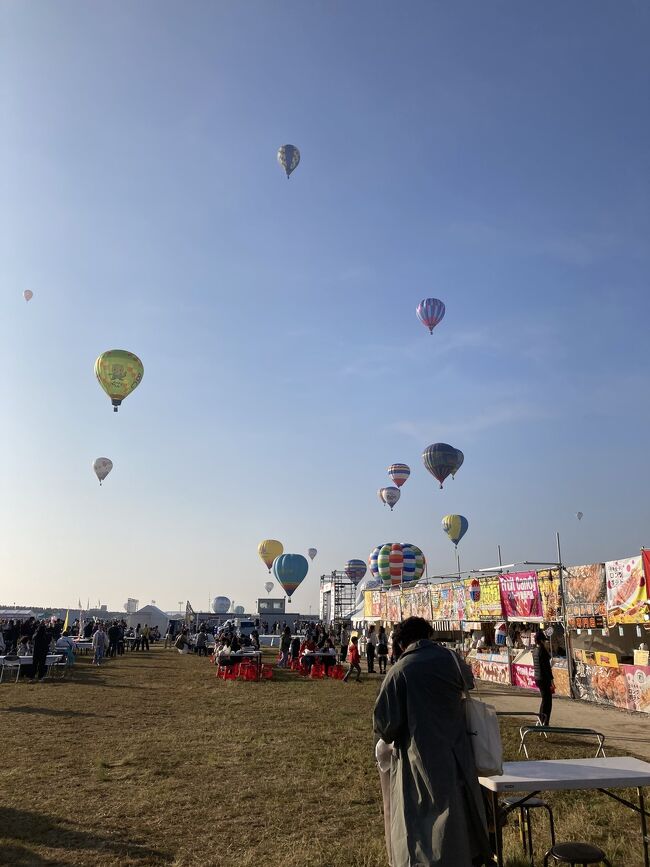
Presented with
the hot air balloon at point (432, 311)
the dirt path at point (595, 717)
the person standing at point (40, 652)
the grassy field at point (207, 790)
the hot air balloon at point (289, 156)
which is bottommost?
the dirt path at point (595, 717)

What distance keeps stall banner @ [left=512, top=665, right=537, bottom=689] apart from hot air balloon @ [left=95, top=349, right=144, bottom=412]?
2143 centimetres

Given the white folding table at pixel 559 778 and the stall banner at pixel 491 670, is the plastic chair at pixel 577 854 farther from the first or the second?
the stall banner at pixel 491 670

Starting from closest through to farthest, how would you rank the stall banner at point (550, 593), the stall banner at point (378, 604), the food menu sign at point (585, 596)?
1. the food menu sign at point (585, 596)
2. the stall banner at point (550, 593)
3. the stall banner at point (378, 604)

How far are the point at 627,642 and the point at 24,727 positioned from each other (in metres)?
16.8

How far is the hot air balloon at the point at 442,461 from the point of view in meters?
43.4

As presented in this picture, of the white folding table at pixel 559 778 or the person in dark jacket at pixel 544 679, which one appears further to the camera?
the person in dark jacket at pixel 544 679

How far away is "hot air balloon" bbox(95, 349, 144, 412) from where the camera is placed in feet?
102

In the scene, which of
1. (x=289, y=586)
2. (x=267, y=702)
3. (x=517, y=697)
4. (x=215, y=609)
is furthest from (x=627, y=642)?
(x=215, y=609)

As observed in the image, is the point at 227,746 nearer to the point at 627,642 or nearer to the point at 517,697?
the point at 517,697

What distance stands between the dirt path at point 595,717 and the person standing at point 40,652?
14.0 m

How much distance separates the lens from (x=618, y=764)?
15.0 ft

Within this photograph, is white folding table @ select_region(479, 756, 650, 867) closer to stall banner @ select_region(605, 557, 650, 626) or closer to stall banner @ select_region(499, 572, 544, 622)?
stall banner @ select_region(605, 557, 650, 626)

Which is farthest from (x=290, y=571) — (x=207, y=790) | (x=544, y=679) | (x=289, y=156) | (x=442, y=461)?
(x=207, y=790)

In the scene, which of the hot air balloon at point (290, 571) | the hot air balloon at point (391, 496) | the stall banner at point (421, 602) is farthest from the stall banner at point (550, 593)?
the hot air balloon at point (290, 571)
